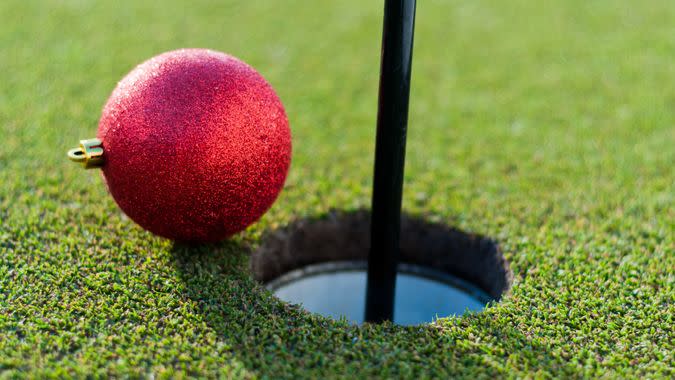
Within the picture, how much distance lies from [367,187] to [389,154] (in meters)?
1.16

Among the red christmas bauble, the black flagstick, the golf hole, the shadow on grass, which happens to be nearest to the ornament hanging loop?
the red christmas bauble

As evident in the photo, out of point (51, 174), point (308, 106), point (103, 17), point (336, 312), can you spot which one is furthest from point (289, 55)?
point (336, 312)

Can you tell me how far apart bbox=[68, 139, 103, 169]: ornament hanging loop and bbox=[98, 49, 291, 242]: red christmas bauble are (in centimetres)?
3

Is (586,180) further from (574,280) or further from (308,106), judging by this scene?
(308,106)

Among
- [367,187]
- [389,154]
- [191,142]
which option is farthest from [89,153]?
[367,187]

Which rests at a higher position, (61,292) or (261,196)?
(261,196)

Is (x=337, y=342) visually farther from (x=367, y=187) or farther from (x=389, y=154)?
(x=367, y=187)

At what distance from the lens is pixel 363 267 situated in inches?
168

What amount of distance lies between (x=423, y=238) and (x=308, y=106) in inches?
70.7

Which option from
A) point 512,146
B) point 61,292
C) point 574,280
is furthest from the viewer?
point 512,146

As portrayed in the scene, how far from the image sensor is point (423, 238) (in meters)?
4.23

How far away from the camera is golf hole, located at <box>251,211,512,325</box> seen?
13.0ft

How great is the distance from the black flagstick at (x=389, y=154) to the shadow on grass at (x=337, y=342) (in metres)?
0.44

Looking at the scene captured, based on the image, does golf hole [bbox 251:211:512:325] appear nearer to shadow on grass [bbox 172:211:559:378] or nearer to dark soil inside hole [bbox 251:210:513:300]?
dark soil inside hole [bbox 251:210:513:300]
